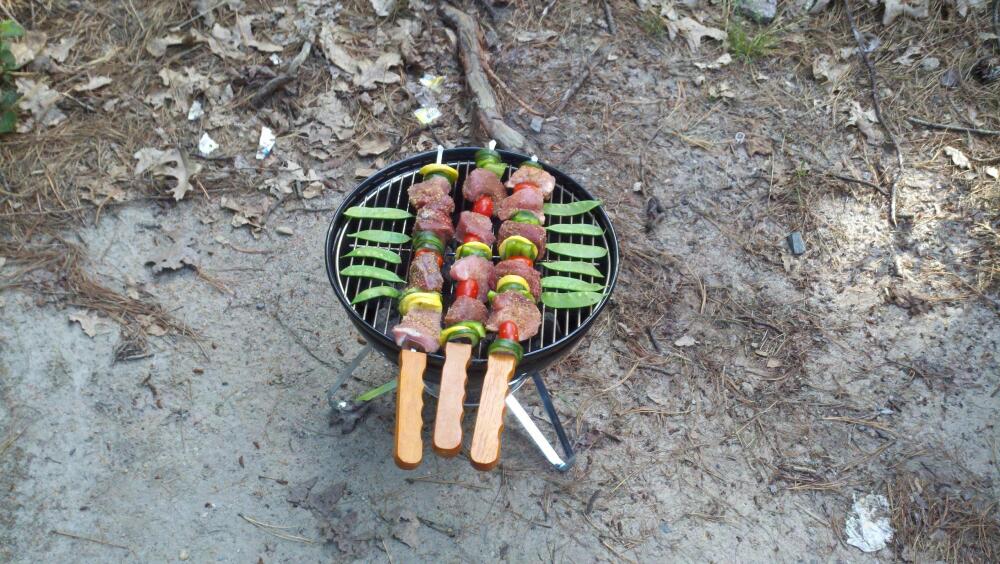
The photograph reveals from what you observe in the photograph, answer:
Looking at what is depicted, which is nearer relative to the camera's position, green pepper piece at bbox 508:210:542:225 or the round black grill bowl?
the round black grill bowl

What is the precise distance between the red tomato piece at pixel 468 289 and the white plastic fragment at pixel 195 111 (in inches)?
111

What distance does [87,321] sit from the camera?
3.59 metres

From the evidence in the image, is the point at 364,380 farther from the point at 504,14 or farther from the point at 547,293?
the point at 504,14

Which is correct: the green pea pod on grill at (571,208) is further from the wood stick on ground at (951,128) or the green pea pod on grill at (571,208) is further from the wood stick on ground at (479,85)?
the wood stick on ground at (951,128)

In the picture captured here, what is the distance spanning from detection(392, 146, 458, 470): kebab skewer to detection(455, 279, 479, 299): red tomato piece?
→ 0.07 m

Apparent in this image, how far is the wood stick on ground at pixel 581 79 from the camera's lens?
15.0 feet

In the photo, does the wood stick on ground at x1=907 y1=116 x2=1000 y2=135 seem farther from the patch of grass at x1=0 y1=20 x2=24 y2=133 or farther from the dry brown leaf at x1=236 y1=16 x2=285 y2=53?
the patch of grass at x1=0 y1=20 x2=24 y2=133

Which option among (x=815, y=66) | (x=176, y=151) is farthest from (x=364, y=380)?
(x=815, y=66)

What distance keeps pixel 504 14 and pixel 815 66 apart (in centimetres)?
221

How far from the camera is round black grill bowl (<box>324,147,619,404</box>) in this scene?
7.93 ft

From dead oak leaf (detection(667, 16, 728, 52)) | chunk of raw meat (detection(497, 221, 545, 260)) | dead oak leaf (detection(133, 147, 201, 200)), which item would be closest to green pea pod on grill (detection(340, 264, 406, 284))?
chunk of raw meat (detection(497, 221, 545, 260))

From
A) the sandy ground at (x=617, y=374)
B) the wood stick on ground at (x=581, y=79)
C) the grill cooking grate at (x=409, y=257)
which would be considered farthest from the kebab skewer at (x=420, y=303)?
the wood stick on ground at (x=581, y=79)

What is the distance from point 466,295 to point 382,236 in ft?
1.41

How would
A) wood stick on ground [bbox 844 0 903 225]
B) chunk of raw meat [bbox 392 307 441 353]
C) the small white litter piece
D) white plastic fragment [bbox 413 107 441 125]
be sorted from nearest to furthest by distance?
chunk of raw meat [bbox 392 307 441 353] < the small white litter piece < wood stick on ground [bbox 844 0 903 225] < white plastic fragment [bbox 413 107 441 125]
